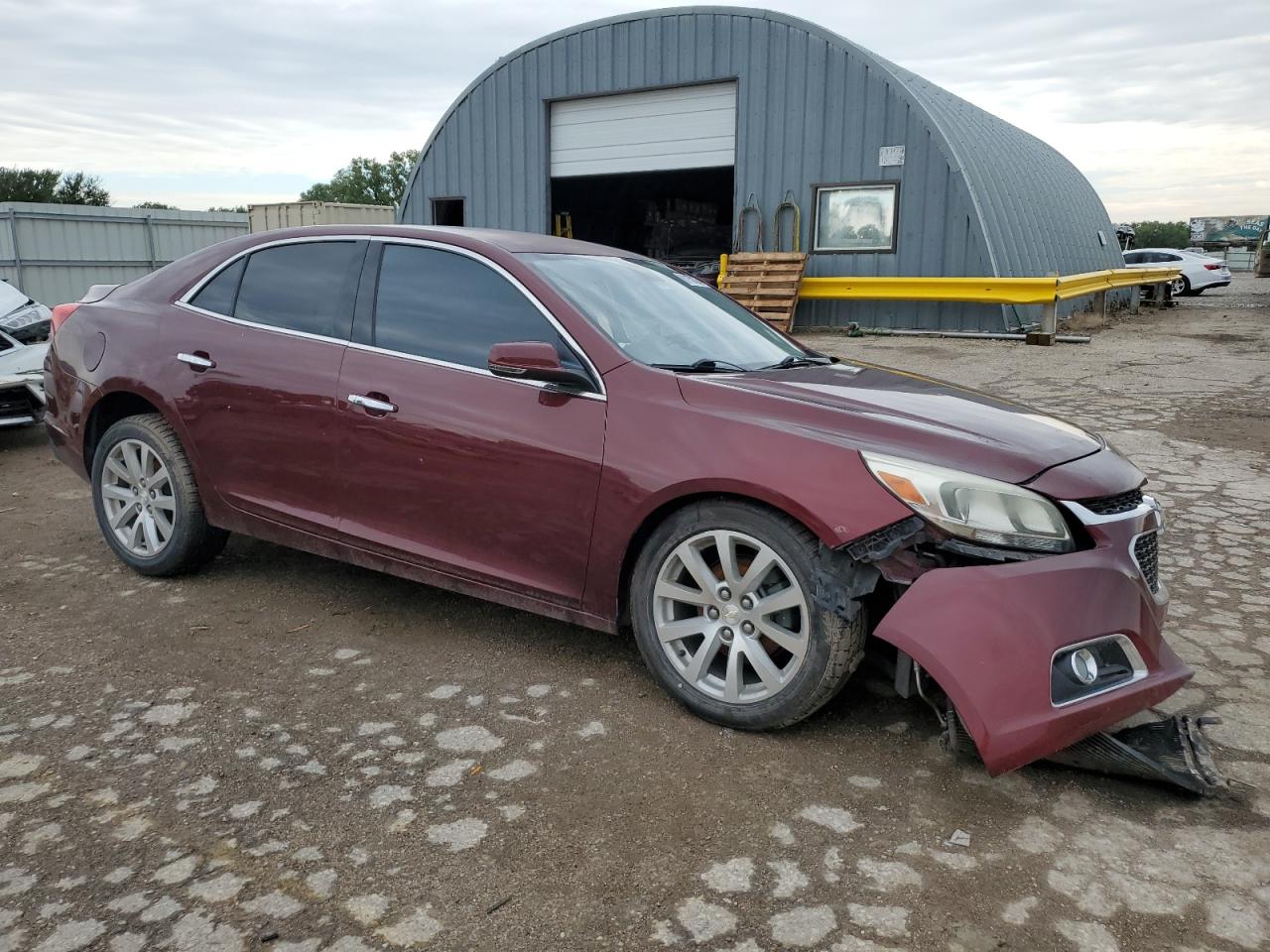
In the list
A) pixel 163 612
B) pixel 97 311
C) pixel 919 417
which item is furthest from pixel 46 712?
pixel 919 417

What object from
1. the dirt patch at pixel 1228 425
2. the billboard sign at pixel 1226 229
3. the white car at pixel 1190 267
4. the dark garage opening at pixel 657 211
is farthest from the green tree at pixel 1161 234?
the dirt patch at pixel 1228 425

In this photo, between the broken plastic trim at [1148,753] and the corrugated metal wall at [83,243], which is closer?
the broken plastic trim at [1148,753]

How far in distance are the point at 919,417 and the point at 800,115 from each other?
14.1 meters

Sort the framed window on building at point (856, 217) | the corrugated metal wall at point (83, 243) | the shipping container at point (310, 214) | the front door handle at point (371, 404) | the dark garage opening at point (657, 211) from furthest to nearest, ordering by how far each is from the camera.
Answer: the shipping container at point (310, 214)
the dark garage opening at point (657, 211)
the corrugated metal wall at point (83, 243)
the framed window on building at point (856, 217)
the front door handle at point (371, 404)

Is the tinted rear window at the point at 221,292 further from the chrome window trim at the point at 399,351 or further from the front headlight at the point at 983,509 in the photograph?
the front headlight at the point at 983,509

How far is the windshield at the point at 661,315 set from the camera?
11.8ft

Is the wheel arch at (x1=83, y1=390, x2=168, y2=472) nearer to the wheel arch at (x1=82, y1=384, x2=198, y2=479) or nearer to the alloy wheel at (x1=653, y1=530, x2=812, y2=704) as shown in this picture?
the wheel arch at (x1=82, y1=384, x2=198, y2=479)

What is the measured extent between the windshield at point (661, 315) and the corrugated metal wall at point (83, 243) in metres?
17.7

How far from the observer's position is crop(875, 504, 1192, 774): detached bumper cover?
261cm

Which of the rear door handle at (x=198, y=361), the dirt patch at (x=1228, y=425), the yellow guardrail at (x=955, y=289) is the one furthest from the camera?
the yellow guardrail at (x=955, y=289)

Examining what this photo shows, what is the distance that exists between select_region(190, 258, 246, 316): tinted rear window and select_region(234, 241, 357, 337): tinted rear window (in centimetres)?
5

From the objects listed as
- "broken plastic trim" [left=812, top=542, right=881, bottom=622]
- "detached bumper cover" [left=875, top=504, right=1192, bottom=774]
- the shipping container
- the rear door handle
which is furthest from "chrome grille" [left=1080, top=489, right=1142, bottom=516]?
the shipping container

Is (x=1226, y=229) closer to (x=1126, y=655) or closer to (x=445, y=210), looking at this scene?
(x=445, y=210)

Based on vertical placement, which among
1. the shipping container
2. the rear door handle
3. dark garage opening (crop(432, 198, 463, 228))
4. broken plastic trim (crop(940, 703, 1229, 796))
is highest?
the shipping container
